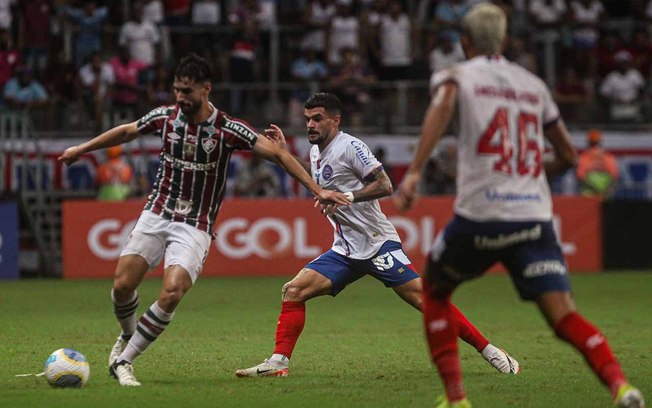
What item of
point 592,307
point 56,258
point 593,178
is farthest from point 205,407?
point 593,178

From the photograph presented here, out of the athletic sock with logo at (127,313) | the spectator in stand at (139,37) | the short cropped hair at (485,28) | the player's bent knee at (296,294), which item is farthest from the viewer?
the spectator in stand at (139,37)

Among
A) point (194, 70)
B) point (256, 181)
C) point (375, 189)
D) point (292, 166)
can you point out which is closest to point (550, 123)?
point (292, 166)

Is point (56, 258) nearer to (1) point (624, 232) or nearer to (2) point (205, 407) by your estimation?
(1) point (624, 232)

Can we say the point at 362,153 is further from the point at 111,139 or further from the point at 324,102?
the point at 111,139

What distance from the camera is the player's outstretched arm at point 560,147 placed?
7.41 meters

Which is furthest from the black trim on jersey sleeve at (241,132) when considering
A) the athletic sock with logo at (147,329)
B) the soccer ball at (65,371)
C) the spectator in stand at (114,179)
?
the spectator in stand at (114,179)

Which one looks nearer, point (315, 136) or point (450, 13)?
point (315, 136)

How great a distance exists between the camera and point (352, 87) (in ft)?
80.4

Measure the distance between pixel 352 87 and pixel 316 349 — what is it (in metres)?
13.3

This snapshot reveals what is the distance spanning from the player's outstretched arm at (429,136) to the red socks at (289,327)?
10.4 ft

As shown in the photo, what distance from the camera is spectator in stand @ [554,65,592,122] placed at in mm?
25047

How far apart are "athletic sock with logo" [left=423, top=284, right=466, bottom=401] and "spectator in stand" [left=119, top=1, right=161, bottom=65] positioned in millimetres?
17878

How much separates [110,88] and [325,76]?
4.15 meters

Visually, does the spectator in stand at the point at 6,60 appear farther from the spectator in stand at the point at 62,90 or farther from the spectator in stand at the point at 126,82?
Result: the spectator in stand at the point at 126,82
